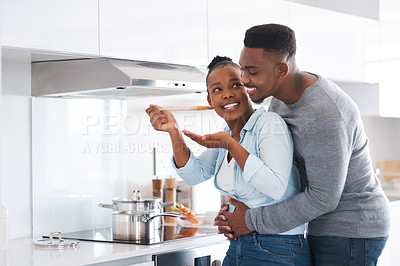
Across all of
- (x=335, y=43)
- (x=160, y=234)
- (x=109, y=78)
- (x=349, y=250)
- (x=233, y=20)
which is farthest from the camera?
(x=335, y=43)

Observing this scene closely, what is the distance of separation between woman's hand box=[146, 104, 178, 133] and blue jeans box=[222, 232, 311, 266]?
0.47 m

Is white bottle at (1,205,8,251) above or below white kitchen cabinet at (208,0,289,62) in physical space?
below

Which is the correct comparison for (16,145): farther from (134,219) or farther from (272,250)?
(272,250)

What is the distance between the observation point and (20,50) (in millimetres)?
2086

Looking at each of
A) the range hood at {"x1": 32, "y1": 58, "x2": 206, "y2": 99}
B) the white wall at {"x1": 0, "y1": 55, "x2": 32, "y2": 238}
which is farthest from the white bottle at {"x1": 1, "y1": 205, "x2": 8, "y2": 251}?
the range hood at {"x1": 32, "y1": 58, "x2": 206, "y2": 99}

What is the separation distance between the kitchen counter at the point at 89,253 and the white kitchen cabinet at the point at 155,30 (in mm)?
751

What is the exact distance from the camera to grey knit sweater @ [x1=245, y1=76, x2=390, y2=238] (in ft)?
5.59

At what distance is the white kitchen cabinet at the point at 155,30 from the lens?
7.40ft

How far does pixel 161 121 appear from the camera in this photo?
2.03 meters

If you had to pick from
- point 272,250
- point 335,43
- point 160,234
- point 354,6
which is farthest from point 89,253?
point 354,6

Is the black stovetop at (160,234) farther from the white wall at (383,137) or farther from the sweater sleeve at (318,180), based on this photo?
the white wall at (383,137)

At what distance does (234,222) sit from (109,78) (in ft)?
2.59

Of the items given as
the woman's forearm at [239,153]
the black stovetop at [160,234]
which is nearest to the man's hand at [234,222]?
the woman's forearm at [239,153]

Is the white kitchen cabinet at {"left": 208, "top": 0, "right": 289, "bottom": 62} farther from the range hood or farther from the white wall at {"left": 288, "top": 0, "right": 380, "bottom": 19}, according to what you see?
the white wall at {"left": 288, "top": 0, "right": 380, "bottom": 19}
